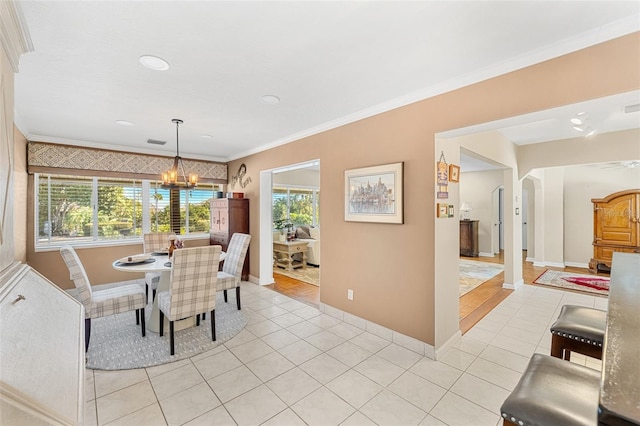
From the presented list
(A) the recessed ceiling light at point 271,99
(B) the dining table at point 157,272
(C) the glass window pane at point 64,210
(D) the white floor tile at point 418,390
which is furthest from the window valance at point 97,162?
(D) the white floor tile at point 418,390

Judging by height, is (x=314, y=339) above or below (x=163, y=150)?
below

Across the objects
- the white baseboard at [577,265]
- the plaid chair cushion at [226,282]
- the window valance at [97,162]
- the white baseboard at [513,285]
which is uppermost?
the window valance at [97,162]

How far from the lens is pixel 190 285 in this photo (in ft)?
8.80

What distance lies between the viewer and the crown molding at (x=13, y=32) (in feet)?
4.55

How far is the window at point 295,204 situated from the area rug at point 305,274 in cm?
195

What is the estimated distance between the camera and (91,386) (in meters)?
2.14

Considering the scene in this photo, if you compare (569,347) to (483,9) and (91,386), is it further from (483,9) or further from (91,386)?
→ (91,386)

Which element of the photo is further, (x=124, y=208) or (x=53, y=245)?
(x=124, y=208)

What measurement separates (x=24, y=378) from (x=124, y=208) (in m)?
4.95

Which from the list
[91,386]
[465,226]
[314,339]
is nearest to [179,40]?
[91,386]

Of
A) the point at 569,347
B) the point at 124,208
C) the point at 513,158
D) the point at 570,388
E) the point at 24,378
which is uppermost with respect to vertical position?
the point at 513,158

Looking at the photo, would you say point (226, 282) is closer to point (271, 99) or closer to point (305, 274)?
point (271, 99)

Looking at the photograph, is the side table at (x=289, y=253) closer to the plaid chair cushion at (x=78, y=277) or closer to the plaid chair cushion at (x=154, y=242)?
the plaid chair cushion at (x=154, y=242)

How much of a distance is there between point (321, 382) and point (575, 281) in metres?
5.42
